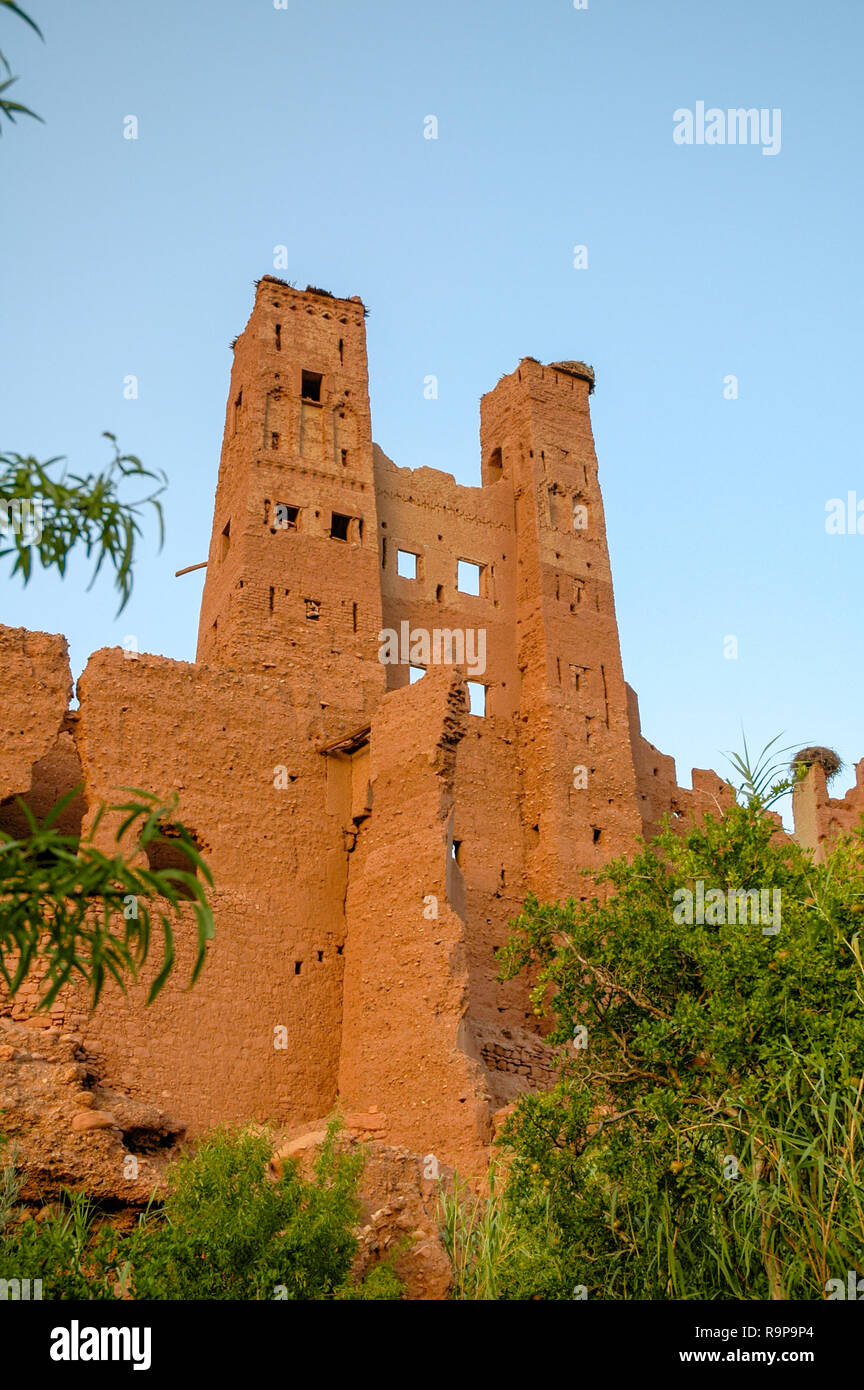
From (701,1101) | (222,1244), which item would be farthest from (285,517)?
(222,1244)

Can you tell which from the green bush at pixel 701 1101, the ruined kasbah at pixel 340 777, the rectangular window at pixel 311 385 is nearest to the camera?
the green bush at pixel 701 1101

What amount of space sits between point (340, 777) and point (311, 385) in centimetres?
1108

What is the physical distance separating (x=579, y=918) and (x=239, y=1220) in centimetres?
541

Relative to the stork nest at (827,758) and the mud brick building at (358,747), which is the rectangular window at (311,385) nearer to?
the mud brick building at (358,747)

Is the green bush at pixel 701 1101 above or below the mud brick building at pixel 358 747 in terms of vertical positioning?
below

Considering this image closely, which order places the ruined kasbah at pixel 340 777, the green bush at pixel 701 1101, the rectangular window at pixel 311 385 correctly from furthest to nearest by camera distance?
1. the rectangular window at pixel 311 385
2. the ruined kasbah at pixel 340 777
3. the green bush at pixel 701 1101

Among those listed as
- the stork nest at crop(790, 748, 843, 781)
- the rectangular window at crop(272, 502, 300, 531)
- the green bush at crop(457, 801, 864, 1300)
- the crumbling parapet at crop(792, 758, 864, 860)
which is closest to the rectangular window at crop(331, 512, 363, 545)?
the rectangular window at crop(272, 502, 300, 531)

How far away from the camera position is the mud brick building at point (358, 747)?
2256 cm

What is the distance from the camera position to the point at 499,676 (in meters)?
35.2

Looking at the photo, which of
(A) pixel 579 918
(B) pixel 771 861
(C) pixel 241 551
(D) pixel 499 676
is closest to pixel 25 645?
(C) pixel 241 551

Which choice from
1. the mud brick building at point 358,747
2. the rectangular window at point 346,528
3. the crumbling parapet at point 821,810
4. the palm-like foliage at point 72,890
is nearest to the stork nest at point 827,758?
the crumbling parapet at point 821,810

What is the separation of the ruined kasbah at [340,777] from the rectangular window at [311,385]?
0.15 ft
